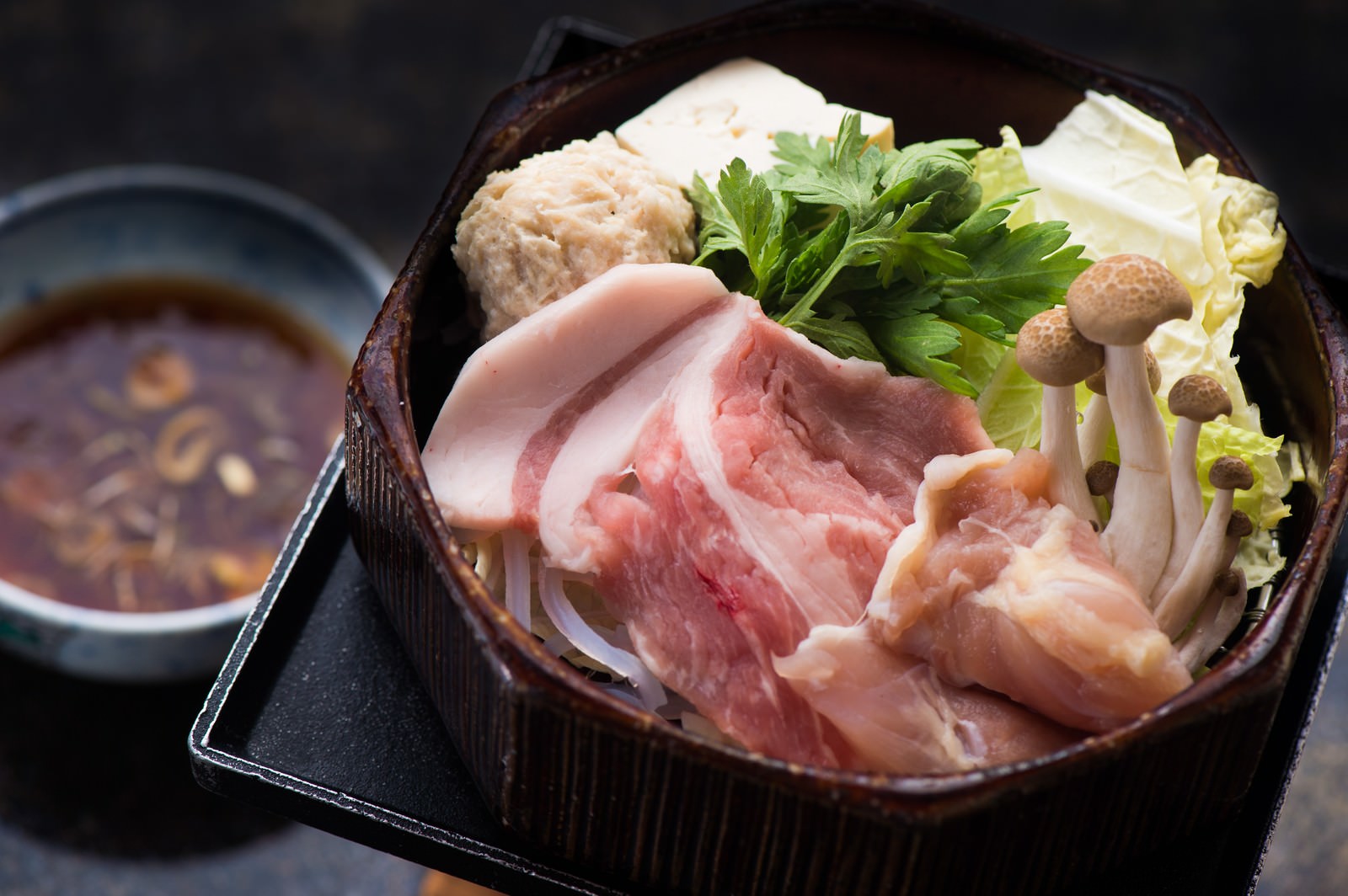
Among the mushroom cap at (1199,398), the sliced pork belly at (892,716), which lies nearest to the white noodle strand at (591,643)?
the sliced pork belly at (892,716)

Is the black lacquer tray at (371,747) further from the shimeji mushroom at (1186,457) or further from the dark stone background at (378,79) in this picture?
the dark stone background at (378,79)

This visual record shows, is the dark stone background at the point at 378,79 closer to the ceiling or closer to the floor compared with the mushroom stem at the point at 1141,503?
closer to the floor

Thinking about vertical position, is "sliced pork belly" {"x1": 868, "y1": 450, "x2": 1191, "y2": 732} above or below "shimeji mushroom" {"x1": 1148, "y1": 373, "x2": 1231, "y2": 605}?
below

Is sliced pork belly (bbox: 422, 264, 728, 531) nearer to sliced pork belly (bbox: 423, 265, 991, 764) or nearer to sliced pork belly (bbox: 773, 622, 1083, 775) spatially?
sliced pork belly (bbox: 423, 265, 991, 764)

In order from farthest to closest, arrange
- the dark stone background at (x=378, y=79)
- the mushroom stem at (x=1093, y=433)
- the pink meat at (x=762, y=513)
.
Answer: the dark stone background at (x=378, y=79)
the mushroom stem at (x=1093, y=433)
the pink meat at (x=762, y=513)

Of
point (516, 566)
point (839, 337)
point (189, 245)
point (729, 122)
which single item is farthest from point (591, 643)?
point (189, 245)

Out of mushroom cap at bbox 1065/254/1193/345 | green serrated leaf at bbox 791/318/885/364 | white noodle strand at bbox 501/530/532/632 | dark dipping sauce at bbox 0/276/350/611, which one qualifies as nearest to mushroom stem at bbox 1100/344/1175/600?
mushroom cap at bbox 1065/254/1193/345

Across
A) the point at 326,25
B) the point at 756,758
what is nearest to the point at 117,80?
the point at 326,25
